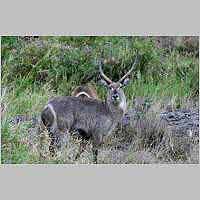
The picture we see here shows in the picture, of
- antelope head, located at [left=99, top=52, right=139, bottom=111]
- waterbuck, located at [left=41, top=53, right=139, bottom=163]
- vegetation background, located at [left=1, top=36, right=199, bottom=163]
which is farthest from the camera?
vegetation background, located at [left=1, top=36, right=199, bottom=163]

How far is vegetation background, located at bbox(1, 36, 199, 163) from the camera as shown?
14.0 m

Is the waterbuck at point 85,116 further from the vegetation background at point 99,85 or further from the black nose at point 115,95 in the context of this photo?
the vegetation background at point 99,85

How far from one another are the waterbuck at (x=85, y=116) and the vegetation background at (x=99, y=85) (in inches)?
9.3

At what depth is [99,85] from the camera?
696 inches

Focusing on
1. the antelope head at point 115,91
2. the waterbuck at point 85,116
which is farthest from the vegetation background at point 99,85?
the antelope head at point 115,91

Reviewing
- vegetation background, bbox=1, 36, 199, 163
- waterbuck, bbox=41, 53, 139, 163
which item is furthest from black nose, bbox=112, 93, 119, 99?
vegetation background, bbox=1, 36, 199, 163

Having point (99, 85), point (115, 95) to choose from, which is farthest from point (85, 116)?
point (99, 85)

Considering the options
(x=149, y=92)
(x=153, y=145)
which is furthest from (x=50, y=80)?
(x=153, y=145)

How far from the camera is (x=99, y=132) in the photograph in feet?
45.6

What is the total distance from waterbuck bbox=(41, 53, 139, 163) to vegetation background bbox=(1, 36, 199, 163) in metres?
0.24

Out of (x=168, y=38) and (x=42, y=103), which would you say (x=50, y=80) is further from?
(x=168, y=38)

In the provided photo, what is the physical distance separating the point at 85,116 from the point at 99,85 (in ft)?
12.9

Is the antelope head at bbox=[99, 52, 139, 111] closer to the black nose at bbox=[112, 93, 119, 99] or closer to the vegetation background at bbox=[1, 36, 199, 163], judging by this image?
the black nose at bbox=[112, 93, 119, 99]

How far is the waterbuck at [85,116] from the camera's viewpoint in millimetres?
13461
